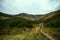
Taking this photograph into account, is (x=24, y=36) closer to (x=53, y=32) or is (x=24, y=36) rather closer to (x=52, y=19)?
(x=53, y=32)

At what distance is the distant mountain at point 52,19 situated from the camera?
566 centimetres

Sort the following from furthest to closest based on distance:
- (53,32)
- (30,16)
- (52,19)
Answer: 1. (30,16)
2. (52,19)
3. (53,32)

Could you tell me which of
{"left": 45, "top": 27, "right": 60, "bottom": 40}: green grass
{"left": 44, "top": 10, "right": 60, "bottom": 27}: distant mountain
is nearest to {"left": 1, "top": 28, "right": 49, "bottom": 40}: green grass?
{"left": 45, "top": 27, "right": 60, "bottom": 40}: green grass

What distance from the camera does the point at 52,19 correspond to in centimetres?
574

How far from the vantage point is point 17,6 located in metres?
5.88

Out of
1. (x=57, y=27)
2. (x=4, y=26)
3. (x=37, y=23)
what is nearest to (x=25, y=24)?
(x=37, y=23)

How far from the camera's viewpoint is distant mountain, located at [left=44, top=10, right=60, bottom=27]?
566cm

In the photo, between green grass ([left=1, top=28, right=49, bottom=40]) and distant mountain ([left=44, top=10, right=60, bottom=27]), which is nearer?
green grass ([left=1, top=28, right=49, bottom=40])

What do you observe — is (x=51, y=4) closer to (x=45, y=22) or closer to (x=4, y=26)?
(x=45, y=22)

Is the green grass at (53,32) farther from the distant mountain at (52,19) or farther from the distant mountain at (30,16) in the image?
the distant mountain at (30,16)

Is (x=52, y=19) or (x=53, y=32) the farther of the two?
(x=52, y=19)

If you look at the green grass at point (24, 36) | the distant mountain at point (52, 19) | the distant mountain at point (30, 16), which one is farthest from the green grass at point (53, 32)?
the distant mountain at point (30, 16)

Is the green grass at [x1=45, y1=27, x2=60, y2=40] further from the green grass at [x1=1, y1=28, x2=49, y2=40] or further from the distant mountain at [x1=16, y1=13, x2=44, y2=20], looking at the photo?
the distant mountain at [x1=16, y1=13, x2=44, y2=20]

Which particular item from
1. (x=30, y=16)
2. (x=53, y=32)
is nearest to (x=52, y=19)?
(x=53, y=32)
